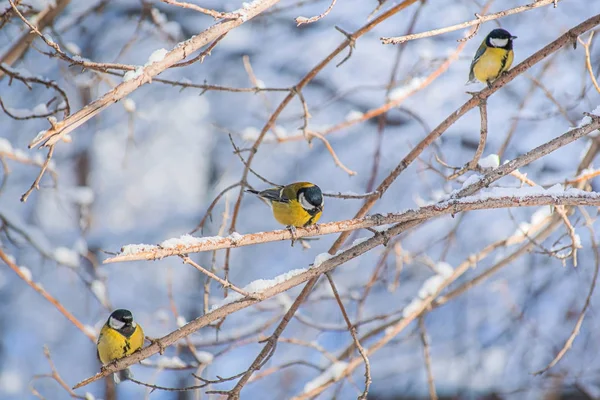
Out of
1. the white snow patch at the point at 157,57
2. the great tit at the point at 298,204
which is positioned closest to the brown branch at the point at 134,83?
the white snow patch at the point at 157,57

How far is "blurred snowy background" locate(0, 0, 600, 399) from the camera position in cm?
549

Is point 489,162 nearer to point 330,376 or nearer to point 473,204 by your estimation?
point 473,204

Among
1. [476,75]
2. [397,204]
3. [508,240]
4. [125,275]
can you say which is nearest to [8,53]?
[476,75]

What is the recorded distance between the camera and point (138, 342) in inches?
118

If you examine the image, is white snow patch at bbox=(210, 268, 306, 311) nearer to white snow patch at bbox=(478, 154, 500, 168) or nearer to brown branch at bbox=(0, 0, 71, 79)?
white snow patch at bbox=(478, 154, 500, 168)

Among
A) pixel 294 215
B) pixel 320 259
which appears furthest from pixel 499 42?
pixel 320 259

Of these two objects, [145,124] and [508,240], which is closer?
[508,240]

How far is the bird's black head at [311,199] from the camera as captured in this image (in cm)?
306

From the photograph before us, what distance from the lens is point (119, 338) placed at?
2.90m

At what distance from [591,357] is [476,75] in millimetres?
3674

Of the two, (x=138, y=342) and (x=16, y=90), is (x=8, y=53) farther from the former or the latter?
(x=16, y=90)

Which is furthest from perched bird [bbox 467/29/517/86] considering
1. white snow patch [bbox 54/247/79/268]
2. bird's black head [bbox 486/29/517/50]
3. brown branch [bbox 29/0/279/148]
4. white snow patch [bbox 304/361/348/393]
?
white snow patch [bbox 54/247/79/268]

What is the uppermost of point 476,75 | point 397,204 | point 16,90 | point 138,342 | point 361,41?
point 16,90

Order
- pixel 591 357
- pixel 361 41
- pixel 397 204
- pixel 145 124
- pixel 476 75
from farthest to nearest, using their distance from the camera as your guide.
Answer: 1. pixel 145 124
2. pixel 397 204
3. pixel 361 41
4. pixel 591 357
5. pixel 476 75
